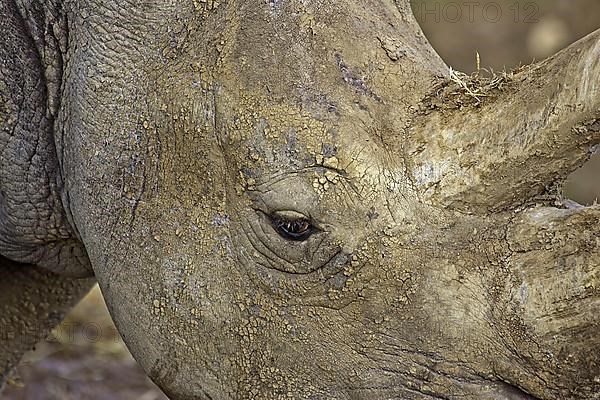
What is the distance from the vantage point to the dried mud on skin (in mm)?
6668

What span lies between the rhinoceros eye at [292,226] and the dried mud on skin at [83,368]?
3532 millimetres

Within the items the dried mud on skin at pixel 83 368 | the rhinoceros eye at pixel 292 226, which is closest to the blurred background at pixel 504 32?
the dried mud on skin at pixel 83 368

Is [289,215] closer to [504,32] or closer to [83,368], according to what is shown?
[83,368]

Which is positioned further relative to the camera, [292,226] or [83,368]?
[83,368]

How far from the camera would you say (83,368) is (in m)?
7.09

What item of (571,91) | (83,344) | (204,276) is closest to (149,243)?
(204,276)

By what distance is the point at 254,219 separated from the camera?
3.06 metres

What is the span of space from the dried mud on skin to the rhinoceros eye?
3.53 m

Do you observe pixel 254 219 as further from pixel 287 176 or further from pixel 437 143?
pixel 437 143

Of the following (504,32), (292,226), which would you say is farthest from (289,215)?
(504,32)

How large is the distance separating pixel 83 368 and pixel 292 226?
4.36 metres

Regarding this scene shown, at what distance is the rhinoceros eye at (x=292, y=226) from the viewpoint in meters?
2.98

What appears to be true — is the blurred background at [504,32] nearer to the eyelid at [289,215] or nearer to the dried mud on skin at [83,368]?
the dried mud on skin at [83,368]

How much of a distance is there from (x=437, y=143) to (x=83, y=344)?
4.93 meters
